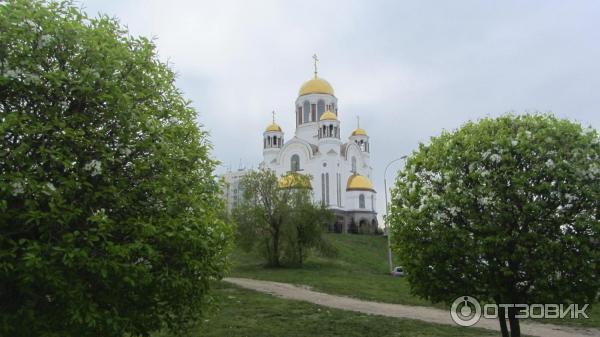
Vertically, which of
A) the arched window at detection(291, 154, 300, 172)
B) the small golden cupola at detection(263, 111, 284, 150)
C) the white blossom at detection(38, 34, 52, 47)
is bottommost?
the white blossom at detection(38, 34, 52, 47)

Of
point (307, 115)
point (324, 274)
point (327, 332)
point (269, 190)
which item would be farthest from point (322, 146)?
point (327, 332)

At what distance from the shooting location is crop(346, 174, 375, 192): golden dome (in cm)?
5416

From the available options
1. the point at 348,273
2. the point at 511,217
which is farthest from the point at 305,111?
the point at 511,217

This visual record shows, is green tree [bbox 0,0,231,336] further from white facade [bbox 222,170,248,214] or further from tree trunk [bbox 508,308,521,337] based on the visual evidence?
tree trunk [bbox 508,308,521,337]

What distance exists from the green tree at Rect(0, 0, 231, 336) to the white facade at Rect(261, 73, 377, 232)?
143ft

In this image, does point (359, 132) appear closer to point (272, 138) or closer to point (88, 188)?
point (272, 138)

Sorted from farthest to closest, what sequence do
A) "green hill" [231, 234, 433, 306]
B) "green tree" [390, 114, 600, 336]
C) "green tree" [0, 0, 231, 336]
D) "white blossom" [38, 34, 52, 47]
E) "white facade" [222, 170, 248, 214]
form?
"green hill" [231, 234, 433, 306] < "white facade" [222, 170, 248, 214] < "green tree" [390, 114, 600, 336] < "white blossom" [38, 34, 52, 47] < "green tree" [0, 0, 231, 336]

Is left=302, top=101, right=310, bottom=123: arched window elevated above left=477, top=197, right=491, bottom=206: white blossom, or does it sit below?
above

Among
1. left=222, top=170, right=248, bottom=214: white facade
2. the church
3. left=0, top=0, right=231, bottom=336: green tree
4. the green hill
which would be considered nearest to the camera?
left=0, top=0, right=231, bottom=336: green tree

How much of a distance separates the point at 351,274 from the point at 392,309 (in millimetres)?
11327

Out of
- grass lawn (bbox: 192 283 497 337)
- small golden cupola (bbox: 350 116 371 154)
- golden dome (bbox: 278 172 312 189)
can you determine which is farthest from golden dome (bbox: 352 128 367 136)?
grass lawn (bbox: 192 283 497 337)

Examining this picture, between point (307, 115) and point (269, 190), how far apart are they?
31974 millimetres

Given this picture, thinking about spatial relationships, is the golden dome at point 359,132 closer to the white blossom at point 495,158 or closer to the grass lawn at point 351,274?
the grass lawn at point 351,274

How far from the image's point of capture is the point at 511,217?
331 inches
